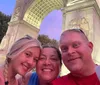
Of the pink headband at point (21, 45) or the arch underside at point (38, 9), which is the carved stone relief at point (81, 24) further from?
the pink headband at point (21, 45)

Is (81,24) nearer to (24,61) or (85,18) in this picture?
(85,18)

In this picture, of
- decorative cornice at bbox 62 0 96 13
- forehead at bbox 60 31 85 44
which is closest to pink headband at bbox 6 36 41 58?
forehead at bbox 60 31 85 44

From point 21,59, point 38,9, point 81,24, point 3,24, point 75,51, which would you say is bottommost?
point 3,24

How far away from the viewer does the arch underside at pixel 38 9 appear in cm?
1118

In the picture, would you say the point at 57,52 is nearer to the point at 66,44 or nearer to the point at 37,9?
the point at 66,44

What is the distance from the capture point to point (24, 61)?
1.55m

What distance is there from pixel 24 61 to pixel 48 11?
35.7 ft

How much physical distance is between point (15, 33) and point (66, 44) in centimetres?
948

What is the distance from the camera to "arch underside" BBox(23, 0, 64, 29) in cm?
1118

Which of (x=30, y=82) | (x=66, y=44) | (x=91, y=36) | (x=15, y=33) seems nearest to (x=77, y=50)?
(x=66, y=44)

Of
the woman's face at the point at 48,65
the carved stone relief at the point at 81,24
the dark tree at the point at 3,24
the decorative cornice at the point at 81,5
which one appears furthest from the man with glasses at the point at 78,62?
the dark tree at the point at 3,24

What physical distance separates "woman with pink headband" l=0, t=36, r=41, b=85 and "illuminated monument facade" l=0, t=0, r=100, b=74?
16.3 ft

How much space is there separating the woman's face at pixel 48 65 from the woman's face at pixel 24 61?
0.08 m

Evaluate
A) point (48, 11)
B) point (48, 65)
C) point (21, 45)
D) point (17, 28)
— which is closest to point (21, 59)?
point (21, 45)
